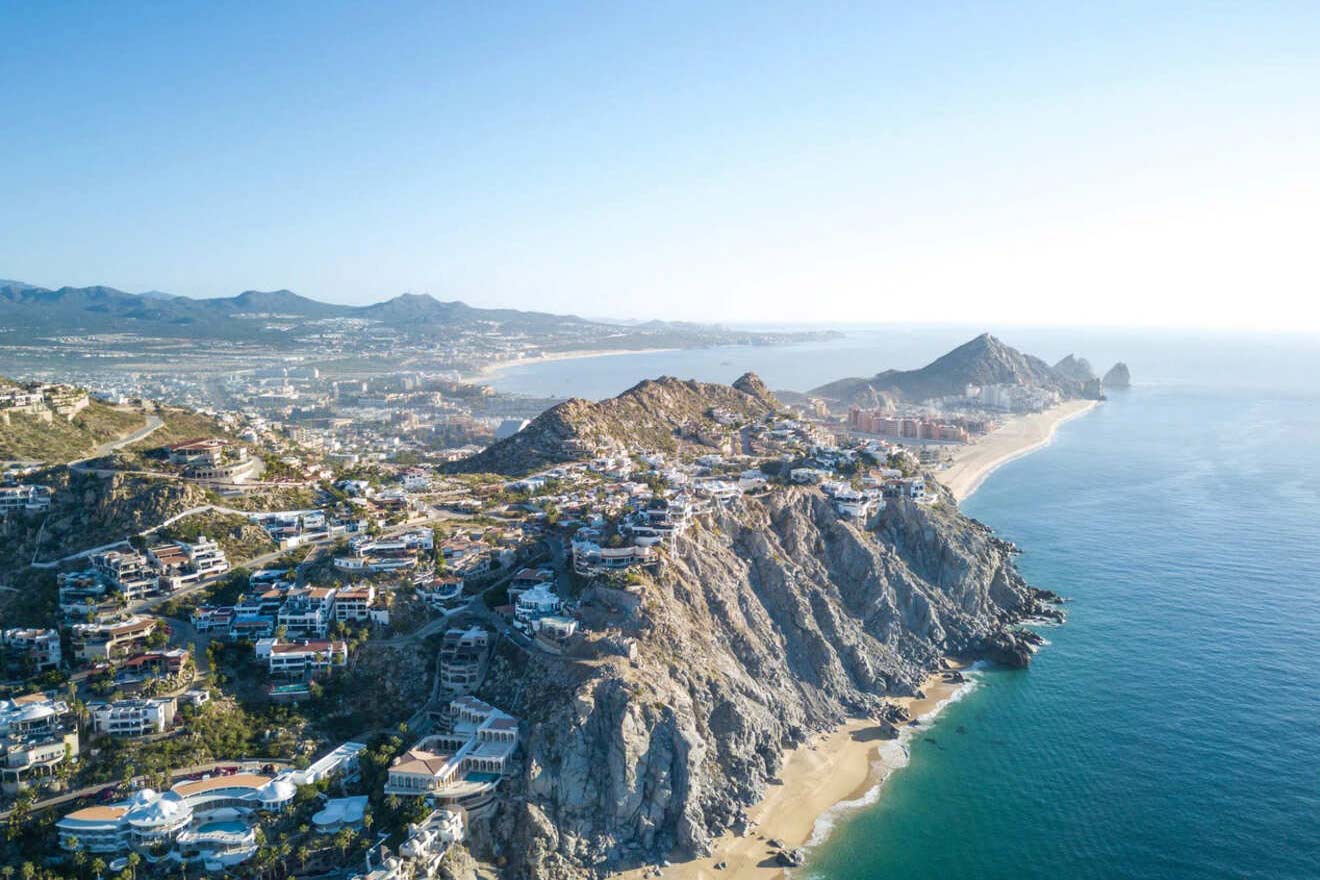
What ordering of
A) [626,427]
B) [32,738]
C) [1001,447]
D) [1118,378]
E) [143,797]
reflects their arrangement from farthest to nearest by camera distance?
[1118,378]
[1001,447]
[626,427]
[32,738]
[143,797]

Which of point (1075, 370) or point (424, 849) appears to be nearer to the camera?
point (424, 849)

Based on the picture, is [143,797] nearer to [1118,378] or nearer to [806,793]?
[806,793]

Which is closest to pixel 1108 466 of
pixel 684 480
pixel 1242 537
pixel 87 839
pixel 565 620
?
pixel 1242 537

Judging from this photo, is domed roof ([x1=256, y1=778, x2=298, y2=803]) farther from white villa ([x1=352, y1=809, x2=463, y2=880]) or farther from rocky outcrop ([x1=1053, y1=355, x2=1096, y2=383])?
rocky outcrop ([x1=1053, y1=355, x2=1096, y2=383])

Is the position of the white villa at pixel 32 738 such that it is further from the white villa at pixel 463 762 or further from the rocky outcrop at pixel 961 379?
the rocky outcrop at pixel 961 379

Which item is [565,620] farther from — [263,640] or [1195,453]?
[1195,453]

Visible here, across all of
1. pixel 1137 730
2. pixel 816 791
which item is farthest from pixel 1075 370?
pixel 816 791
